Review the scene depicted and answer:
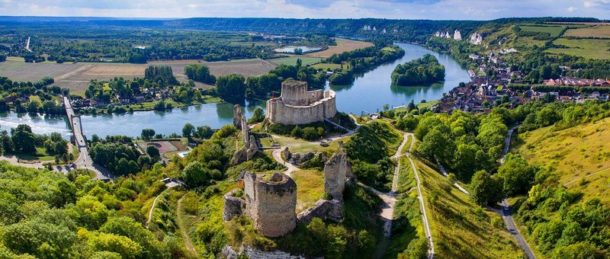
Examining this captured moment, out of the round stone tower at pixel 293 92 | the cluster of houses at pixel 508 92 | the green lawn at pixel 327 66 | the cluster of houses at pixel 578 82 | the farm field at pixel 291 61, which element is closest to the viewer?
the round stone tower at pixel 293 92

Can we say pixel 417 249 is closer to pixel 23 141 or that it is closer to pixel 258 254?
pixel 258 254

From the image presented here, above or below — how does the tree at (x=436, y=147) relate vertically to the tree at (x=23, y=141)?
above

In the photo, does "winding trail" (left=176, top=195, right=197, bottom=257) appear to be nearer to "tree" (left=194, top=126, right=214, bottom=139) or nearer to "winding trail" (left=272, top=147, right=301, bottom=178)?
"winding trail" (left=272, top=147, right=301, bottom=178)

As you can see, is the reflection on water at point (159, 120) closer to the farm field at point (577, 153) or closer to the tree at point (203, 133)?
the tree at point (203, 133)

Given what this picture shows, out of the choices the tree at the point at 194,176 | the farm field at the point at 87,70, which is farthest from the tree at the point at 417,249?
the farm field at the point at 87,70

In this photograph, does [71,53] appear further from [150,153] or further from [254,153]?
[254,153]

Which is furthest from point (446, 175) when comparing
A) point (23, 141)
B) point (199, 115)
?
point (199, 115)

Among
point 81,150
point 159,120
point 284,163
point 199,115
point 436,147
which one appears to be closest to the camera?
point 284,163
